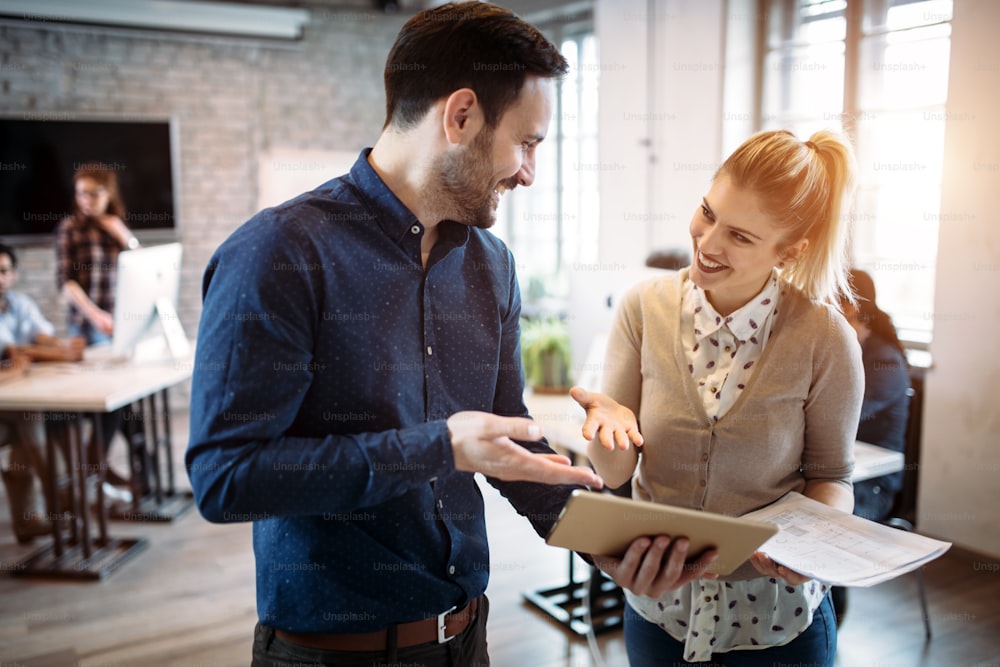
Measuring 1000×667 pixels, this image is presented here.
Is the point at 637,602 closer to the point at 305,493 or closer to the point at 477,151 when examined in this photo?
the point at 305,493

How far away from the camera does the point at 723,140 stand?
14.9ft

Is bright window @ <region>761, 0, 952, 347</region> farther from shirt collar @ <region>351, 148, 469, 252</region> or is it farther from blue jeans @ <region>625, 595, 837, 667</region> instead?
shirt collar @ <region>351, 148, 469, 252</region>

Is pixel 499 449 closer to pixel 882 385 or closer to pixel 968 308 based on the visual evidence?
pixel 882 385

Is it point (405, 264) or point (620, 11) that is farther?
point (620, 11)

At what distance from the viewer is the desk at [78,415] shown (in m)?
3.27

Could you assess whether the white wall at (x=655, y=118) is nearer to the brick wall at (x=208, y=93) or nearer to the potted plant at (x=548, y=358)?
the potted plant at (x=548, y=358)

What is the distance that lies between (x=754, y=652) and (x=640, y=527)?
501 mm

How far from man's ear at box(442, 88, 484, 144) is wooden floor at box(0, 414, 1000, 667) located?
2159 millimetres

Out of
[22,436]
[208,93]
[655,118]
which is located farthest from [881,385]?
[208,93]

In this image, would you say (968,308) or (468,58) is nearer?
(468,58)

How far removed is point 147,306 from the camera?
379 centimetres

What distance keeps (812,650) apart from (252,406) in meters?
1.04

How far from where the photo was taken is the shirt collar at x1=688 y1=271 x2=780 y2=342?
4.72 feet

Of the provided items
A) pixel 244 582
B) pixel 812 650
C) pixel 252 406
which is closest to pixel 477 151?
pixel 252 406
